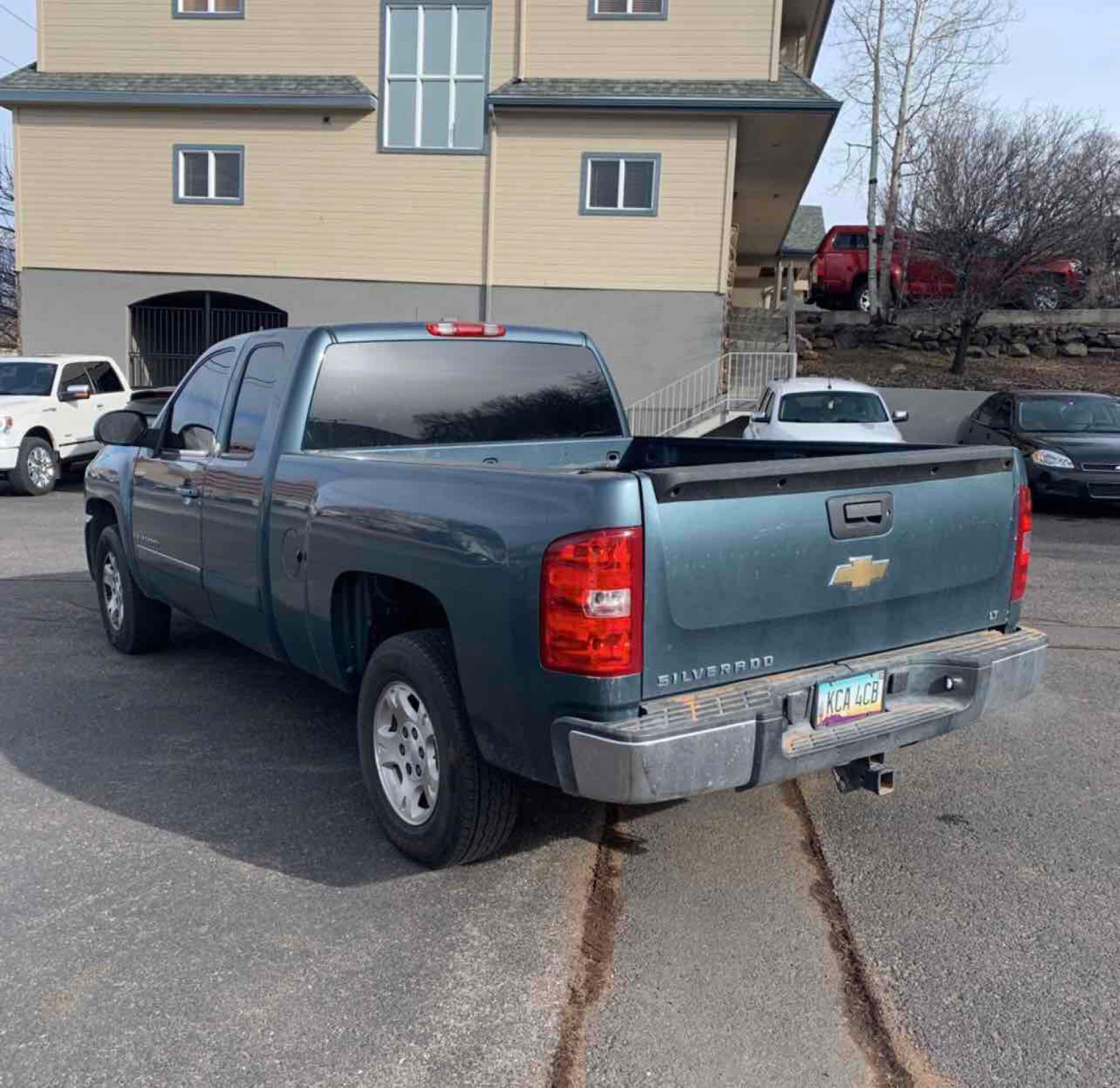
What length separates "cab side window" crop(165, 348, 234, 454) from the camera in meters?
5.44

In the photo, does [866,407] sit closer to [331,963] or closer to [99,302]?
[331,963]

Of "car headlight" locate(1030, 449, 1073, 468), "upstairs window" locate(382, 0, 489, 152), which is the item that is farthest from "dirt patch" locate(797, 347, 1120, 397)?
"car headlight" locate(1030, 449, 1073, 468)

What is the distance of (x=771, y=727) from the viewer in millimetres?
3385

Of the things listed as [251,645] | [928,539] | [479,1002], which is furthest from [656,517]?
[251,645]

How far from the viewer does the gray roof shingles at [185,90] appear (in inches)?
796

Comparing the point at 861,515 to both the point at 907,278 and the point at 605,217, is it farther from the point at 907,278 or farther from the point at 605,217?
the point at 907,278

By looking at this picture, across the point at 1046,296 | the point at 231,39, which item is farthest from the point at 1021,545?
the point at 1046,296

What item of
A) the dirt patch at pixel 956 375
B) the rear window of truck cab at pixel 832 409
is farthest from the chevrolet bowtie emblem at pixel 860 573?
the dirt patch at pixel 956 375

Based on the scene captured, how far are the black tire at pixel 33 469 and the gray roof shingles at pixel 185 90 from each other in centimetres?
878

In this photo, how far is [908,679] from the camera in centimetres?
383

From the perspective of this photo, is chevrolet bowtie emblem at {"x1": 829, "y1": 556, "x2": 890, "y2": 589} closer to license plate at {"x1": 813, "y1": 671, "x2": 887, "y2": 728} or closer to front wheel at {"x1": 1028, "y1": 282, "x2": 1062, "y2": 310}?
license plate at {"x1": 813, "y1": 671, "x2": 887, "y2": 728}

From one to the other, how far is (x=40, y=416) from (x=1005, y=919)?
14043mm

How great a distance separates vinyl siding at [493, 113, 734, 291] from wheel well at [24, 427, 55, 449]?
8770 millimetres

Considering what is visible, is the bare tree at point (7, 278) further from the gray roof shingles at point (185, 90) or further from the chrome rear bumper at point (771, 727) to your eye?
the chrome rear bumper at point (771, 727)
